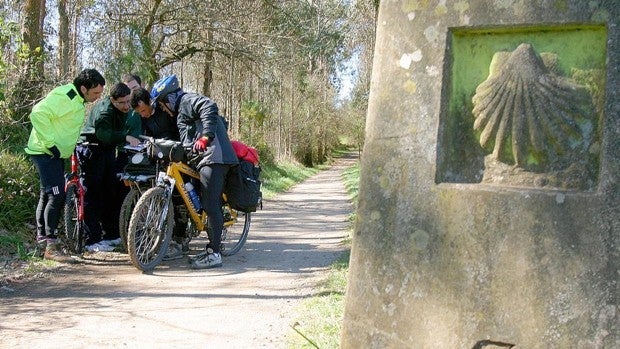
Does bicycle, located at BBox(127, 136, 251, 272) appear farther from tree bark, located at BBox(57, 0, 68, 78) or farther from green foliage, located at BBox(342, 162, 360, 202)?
tree bark, located at BBox(57, 0, 68, 78)

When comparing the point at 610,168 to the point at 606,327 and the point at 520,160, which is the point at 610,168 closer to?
the point at 520,160

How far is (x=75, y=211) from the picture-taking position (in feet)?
22.2

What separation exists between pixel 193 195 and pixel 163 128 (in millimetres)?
787

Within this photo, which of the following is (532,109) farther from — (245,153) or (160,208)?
(245,153)


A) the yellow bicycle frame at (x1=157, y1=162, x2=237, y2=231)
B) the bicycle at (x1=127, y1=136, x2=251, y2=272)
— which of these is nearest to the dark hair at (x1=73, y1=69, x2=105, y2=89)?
the bicycle at (x1=127, y1=136, x2=251, y2=272)

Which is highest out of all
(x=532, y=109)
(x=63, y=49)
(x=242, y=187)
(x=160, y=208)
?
(x=63, y=49)

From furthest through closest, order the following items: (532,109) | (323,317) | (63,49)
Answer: (63,49)
(323,317)
(532,109)

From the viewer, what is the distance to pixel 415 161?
2.52 m

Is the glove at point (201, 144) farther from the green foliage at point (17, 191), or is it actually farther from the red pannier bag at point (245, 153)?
the green foliage at point (17, 191)

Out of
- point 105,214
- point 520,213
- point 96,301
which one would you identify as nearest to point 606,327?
point 520,213

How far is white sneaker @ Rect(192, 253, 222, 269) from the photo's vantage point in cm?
636

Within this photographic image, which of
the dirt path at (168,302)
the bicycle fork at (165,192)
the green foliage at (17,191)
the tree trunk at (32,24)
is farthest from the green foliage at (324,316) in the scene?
the tree trunk at (32,24)

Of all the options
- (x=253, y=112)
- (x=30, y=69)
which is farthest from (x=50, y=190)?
(x=253, y=112)

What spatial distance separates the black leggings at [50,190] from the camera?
249 inches
